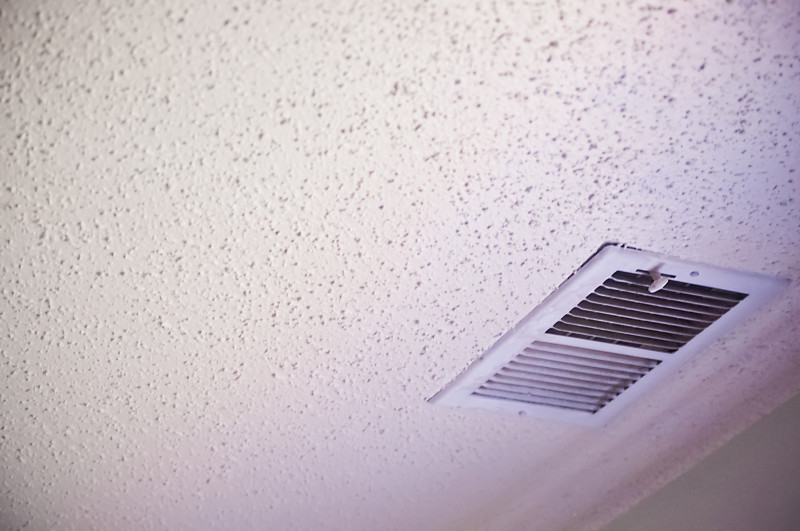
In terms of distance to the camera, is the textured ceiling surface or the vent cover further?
the vent cover

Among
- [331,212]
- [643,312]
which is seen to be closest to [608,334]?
[643,312]

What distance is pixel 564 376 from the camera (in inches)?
58.2

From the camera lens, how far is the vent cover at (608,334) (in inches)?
50.3

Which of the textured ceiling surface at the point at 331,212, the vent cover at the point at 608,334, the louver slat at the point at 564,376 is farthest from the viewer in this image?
the louver slat at the point at 564,376

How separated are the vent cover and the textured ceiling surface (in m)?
0.04

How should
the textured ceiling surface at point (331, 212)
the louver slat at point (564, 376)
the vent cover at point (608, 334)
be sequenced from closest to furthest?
the textured ceiling surface at point (331, 212), the vent cover at point (608, 334), the louver slat at point (564, 376)

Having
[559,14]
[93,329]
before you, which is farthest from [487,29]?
[93,329]

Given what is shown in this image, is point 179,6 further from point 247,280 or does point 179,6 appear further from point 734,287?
point 734,287

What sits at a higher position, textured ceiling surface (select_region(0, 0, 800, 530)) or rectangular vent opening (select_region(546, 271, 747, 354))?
textured ceiling surface (select_region(0, 0, 800, 530))

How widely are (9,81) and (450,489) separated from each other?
1.34 meters

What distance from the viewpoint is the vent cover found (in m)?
1.28

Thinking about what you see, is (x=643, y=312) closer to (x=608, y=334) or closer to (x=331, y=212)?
(x=608, y=334)

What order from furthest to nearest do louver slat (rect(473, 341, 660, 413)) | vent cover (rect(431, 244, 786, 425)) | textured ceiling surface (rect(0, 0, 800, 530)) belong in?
louver slat (rect(473, 341, 660, 413)), vent cover (rect(431, 244, 786, 425)), textured ceiling surface (rect(0, 0, 800, 530))

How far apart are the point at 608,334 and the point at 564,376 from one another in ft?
0.48
